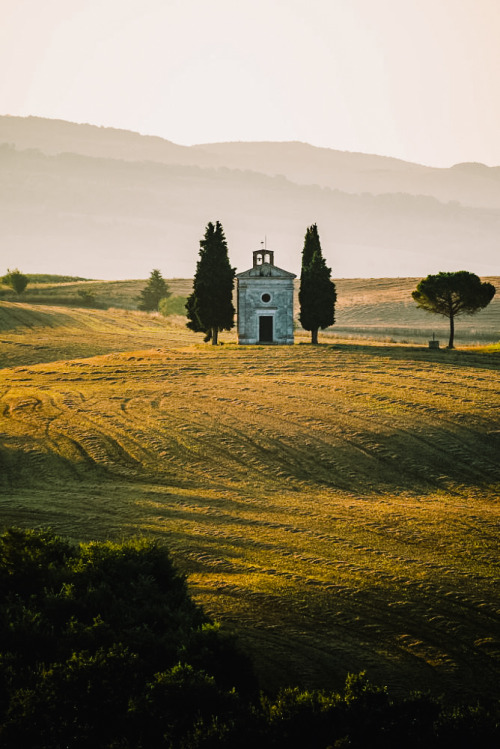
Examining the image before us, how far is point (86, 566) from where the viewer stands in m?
16.4

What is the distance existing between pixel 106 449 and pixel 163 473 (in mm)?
4164

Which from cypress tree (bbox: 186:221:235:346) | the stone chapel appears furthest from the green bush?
the stone chapel

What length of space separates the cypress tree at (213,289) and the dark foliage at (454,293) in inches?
620

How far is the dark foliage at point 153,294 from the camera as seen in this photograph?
116512mm

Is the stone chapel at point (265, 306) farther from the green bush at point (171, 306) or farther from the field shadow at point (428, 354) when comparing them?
the green bush at point (171, 306)

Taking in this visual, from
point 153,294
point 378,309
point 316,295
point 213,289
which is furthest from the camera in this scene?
point 153,294

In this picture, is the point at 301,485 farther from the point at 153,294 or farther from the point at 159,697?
the point at 153,294

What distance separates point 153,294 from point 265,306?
5592cm

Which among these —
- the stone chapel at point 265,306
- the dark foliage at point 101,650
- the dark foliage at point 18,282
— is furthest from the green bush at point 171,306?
the dark foliage at point 101,650

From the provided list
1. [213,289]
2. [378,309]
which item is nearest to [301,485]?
[213,289]

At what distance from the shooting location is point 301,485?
29.8 meters

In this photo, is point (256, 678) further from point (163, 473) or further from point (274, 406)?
point (274, 406)

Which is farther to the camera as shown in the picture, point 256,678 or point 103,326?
point 103,326

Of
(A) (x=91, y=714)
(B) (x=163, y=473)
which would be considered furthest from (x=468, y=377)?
(A) (x=91, y=714)
